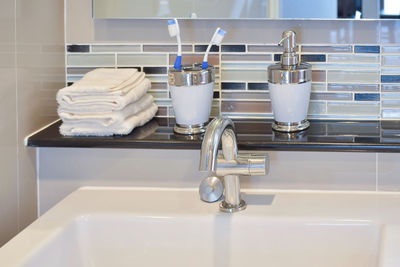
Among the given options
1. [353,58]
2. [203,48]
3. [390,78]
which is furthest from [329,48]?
[203,48]

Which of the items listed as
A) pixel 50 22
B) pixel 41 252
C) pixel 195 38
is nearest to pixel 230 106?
pixel 195 38

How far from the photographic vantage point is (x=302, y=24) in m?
1.54

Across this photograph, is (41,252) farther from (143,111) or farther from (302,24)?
(302,24)

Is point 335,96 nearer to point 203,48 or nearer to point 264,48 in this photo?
point 264,48

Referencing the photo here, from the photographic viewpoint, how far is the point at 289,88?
140 centimetres

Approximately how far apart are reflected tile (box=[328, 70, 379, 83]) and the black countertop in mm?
131

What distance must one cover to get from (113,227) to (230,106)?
48 cm

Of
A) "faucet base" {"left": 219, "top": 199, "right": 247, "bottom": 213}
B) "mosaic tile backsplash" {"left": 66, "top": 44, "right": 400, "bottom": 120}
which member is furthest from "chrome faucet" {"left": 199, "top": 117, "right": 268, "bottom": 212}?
"mosaic tile backsplash" {"left": 66, "top": 44, "right": 400, "bottom": 120}

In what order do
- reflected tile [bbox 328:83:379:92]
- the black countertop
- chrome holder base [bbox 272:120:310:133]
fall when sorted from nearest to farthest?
the black countertop < chrome holder base [bbox 272:120:310:133] < reflected tile [bbox 328:83:379:92]

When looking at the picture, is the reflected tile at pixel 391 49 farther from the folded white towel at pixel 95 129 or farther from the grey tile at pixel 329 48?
the folded white towel at pixel 95 129

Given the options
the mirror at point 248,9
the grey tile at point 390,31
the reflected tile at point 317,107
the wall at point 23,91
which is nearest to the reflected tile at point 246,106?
the reflected tile at point 317,107

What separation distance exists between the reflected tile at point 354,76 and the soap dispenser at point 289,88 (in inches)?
5.4

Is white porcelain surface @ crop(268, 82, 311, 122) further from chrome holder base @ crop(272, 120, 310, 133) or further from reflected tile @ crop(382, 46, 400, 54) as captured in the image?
reflected tile @ crop(382, 46, 400, 54)

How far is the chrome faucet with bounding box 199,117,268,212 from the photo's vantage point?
1.20 meters
